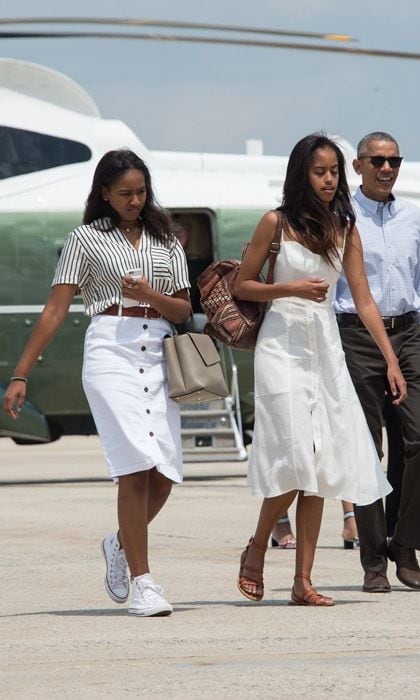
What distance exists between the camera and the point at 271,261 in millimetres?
7270

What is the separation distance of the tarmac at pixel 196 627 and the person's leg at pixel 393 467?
0.29 m

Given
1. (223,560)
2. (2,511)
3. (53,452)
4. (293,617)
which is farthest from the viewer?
(53,452)

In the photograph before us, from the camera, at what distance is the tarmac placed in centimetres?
534

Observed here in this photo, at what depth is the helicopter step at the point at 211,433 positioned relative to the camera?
1577cm

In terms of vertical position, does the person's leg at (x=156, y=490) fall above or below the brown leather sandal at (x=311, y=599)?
above

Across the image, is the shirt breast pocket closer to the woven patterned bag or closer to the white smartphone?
the white smartphone

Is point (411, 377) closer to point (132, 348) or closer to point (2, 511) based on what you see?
point (132, 348)

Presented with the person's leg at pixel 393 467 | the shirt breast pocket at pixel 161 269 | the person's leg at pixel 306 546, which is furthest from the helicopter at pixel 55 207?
the person's leg at pixel 306 546

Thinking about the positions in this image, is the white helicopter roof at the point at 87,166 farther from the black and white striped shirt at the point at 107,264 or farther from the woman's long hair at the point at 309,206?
the black and white striped shirt at the point at 107,264

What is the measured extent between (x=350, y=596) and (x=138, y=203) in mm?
1985

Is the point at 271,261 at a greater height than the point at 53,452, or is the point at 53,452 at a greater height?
the point at 271,261

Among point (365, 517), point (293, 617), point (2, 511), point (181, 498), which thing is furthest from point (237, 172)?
point (293, 617)

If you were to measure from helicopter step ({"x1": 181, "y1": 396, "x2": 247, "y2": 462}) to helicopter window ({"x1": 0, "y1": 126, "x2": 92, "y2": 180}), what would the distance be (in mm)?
2605

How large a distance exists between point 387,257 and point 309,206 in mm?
942
